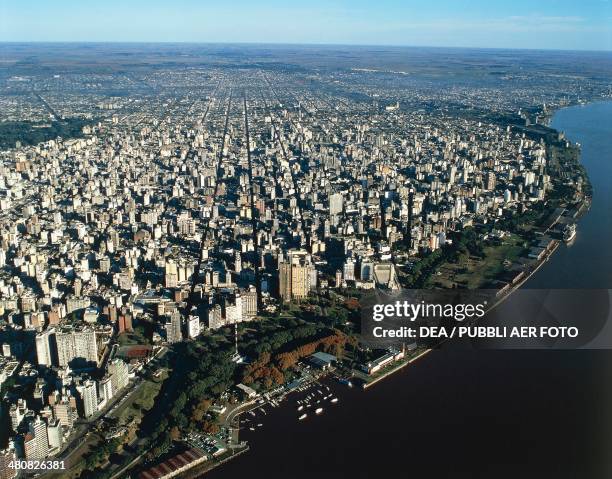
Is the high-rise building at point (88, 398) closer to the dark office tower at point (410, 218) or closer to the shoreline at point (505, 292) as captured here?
the shoreline at point (505, 292)

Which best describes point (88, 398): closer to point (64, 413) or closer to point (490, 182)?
point (64, 413)

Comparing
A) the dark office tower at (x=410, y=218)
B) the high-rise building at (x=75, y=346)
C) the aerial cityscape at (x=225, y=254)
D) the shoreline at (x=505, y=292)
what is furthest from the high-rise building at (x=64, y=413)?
the dark office tower at (x=410, y=218)

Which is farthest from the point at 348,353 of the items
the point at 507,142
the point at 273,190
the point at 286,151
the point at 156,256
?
the point at 507,142

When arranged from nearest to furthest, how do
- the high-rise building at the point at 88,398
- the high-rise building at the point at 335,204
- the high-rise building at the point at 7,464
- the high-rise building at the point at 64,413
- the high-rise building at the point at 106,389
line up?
the high-rise building at the point at 7,464
the high-rise building at the point at 64,413
the high-rise building at the point at 88,398
the high-rise building at the point at 106,389
the high-rise building at the point at 335,204

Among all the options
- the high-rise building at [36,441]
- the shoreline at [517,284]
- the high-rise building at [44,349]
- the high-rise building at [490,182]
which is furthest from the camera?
the high-rise building at [490,182]

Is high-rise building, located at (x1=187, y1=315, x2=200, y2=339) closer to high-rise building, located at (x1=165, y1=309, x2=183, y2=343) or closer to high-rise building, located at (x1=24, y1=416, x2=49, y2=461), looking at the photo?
high-rise building, located at (x1=165, y1=309, x2=183, y2=343)

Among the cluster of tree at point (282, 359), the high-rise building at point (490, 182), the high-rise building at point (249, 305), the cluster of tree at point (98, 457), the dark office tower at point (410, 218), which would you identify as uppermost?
the high-rise building at point (490, 182)

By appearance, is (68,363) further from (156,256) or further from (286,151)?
(286,151)

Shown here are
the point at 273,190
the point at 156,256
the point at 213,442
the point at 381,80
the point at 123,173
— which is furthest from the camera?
the point at 381,80
